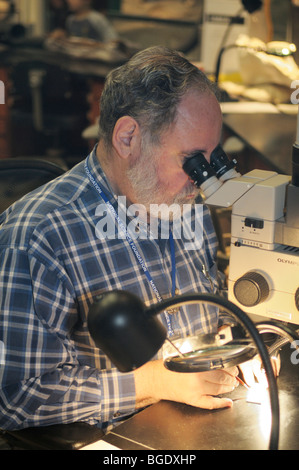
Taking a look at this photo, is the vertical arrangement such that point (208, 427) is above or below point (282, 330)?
below

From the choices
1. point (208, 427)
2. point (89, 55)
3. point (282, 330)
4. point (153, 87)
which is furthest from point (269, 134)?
point (89, 55)

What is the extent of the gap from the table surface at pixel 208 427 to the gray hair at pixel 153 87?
0.59 m

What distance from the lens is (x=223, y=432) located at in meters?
1.13

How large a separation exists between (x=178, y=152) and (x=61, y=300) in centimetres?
41

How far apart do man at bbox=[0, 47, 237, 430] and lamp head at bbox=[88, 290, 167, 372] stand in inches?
13.3

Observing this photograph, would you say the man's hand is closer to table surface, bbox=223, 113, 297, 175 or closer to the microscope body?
the microscope body

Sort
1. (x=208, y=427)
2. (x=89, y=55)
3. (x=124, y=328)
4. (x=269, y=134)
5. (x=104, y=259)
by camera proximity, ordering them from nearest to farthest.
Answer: (x=124, y=328) → (x=208, y=427) → (x=104, y=259) → (x=269, y=134) → (x=89, y=55)

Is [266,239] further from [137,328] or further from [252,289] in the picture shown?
[137,328]

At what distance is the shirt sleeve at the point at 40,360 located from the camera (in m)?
1.28

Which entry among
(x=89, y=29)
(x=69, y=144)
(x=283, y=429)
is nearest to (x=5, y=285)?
(x=283, y=429)

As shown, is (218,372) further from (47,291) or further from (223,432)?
(47,291)

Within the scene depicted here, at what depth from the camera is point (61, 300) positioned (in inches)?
51.9

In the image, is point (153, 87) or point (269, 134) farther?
point (269, 134)

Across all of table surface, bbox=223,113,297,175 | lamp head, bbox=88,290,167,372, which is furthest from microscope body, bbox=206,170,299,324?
table surface, bbox=223,113,297,175
